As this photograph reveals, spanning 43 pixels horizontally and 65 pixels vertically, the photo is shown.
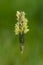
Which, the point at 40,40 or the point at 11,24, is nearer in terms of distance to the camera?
the point at 40,40

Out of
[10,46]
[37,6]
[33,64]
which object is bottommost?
[33,64]

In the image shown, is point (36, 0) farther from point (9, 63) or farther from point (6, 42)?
point (9, 63)

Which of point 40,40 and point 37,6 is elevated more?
point 37,6

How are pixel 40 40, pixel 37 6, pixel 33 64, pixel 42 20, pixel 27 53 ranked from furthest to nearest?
pixel 37 6 < pixel 42 20 < pixel 40 40 < pixel 27 53 < pixel 33 64

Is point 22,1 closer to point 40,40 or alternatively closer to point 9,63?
point 40,40

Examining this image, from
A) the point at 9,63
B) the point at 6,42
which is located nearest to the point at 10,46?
the point at 6,42

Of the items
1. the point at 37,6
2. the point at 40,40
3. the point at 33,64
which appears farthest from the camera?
the point at 37,6

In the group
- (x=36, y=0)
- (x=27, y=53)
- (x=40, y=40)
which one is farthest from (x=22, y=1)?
(x=27, y=53)
